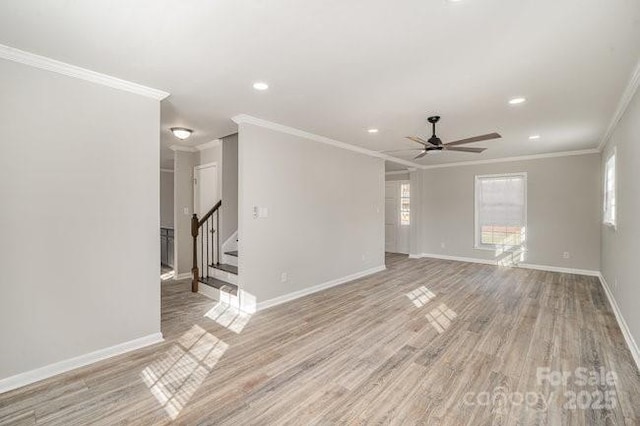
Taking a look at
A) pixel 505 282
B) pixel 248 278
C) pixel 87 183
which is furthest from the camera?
pixel 505 282

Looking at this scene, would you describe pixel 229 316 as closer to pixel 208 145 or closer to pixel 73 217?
pixel 73 217

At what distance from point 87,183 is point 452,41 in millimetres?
3254

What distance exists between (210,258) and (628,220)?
19.1 ft

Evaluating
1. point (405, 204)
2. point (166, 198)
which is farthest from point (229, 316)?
point (405, 204)

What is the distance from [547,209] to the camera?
654cm

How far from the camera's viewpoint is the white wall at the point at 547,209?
6.08 m

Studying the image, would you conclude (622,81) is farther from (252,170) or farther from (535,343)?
(252,170)

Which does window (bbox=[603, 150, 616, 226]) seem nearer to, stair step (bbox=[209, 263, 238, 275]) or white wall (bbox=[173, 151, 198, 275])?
stair step (bbox=[209, 263, 238, 275])

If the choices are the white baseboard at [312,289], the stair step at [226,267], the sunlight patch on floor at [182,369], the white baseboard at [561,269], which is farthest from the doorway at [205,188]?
the white baseboard at [561,269]

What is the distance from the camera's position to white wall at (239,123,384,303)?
4.04 metres

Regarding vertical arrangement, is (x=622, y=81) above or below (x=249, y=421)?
above

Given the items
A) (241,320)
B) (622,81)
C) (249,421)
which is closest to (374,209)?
(241,320)

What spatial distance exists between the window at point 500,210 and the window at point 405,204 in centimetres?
179

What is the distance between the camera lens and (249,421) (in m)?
1.96
